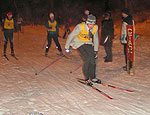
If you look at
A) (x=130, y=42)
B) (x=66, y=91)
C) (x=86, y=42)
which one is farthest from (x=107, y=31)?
(x=66, y=91)

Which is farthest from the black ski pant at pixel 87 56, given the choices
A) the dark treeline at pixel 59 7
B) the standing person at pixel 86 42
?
the dark treeline at pixel 59 7

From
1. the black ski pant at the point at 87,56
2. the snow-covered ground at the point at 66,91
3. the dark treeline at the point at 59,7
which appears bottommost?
the snow-covered ground at the point at 66,91

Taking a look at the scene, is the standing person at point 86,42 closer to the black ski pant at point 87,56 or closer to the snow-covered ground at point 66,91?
the black ski pant at point 87,56

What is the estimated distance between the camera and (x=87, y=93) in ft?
18.8

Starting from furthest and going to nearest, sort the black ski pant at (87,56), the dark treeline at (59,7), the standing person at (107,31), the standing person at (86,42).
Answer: the dark treeline at (59,7) < the standing person at (107,31) < the black ski pant at (87,56) < the standing person at (86,42)

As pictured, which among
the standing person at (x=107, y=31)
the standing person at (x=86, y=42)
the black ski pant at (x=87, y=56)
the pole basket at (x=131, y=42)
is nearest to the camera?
the standing person at (x=86, y=42)

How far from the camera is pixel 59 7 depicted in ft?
133

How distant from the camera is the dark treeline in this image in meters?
33.8

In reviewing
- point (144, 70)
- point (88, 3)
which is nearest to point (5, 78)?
point (144, 70)

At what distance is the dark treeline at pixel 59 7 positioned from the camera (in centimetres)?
3378

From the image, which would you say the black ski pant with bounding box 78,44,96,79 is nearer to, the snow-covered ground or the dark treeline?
the snow-covered ground

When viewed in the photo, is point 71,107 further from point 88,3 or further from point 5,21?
point 88,3

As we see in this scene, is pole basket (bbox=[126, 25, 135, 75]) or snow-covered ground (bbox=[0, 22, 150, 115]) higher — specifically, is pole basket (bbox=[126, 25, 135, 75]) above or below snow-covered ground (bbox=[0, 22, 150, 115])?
above

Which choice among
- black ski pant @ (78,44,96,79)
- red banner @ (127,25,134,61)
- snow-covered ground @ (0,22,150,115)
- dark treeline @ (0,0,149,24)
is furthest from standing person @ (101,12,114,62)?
dark treeline @ (0,0,149,24)
